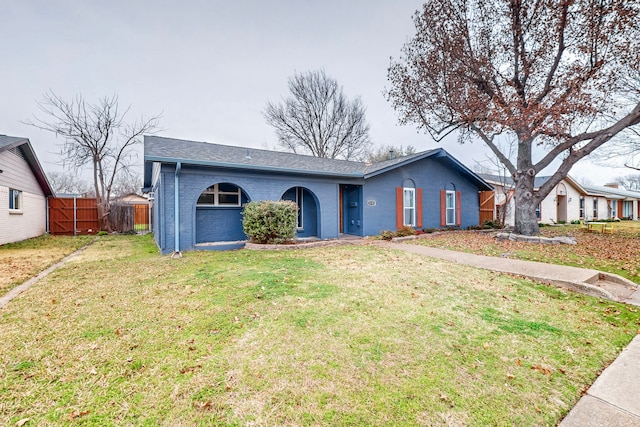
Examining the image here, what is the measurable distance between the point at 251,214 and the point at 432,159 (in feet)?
31.7

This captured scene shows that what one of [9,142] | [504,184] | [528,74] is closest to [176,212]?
[9,142]

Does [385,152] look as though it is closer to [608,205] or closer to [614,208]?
[608,205]

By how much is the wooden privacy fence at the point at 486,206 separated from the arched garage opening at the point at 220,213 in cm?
1372

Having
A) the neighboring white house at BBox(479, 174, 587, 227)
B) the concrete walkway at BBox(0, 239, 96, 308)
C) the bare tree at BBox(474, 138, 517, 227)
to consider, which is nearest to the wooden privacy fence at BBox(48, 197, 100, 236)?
the concrete walkway at BBox(0, 239, 96, 308)

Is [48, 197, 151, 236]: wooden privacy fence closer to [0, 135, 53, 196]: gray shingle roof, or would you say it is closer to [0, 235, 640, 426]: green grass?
[0, 135, 53, 196]: gray shingle roof

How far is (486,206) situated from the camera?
651 inches

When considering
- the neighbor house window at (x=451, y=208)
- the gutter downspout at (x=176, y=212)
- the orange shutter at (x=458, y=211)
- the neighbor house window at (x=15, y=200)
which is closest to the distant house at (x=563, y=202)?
the orange shutter at (x=458, y=211)

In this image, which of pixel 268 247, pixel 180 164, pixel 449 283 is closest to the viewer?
pixel 449 283

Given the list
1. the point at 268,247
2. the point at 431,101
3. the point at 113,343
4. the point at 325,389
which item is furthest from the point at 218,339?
the point at 431,101

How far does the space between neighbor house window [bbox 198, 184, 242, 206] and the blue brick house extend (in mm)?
34

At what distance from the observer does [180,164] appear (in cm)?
783

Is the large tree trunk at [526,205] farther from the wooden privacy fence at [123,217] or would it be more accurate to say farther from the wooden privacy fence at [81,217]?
the wooden privacy fence at [81,217]

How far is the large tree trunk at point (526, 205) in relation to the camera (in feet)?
35.4

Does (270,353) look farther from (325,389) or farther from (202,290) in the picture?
(202,290)
